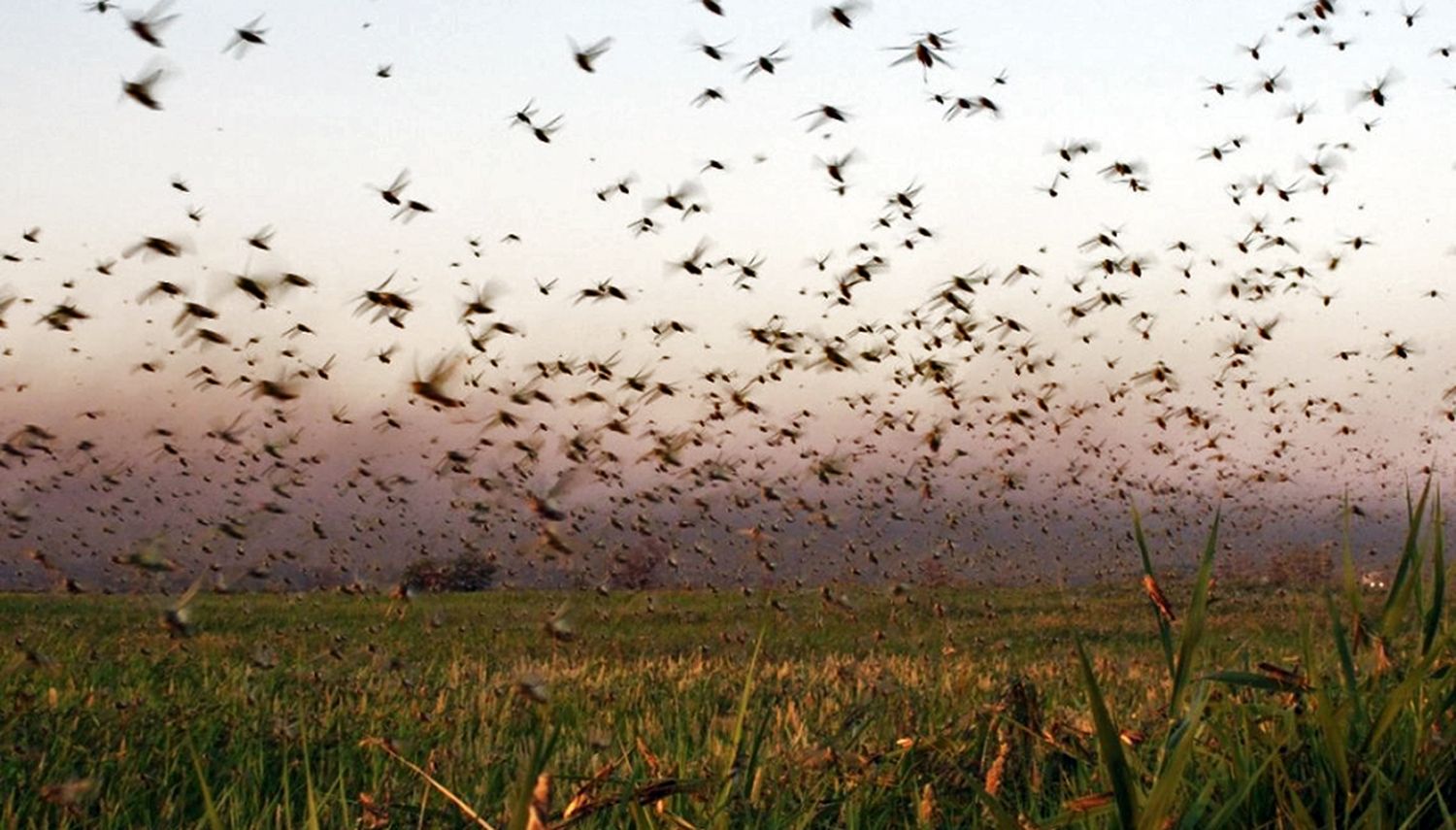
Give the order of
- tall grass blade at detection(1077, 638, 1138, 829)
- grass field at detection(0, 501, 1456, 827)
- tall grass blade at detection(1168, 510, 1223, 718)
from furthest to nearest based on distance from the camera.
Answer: grass field at detection(0, 501, 1456, 827)
tall grass blade at detection(1168, 510, 1223, 718)
tall grass blade at detection(1077, 638, 1138, 829)

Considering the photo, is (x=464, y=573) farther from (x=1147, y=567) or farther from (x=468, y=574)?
(x=1147, y=567)

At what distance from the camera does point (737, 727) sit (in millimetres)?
2621

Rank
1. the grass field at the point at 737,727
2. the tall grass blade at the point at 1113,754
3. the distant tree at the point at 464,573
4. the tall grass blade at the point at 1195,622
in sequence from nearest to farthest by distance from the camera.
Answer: the tall grass blade at the point at 1113,754 → the tall grass blade at the point at 1195,622 → the grass field at the point at 737,727 → the distant tree at the point at 464,573

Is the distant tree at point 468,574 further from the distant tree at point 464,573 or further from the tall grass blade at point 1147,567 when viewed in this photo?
the tall grass blade at point 1147,567

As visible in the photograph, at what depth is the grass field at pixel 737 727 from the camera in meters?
2.77

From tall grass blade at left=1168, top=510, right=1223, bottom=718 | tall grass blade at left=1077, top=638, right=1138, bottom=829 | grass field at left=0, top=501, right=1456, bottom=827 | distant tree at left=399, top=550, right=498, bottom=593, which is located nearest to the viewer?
tall grass blade at left=1077, top=638, right=1138, bottom=829

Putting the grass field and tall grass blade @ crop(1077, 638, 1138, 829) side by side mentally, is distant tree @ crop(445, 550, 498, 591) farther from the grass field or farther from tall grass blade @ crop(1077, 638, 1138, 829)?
tall grass blade @ crop(1077, 638, 1138, 829)

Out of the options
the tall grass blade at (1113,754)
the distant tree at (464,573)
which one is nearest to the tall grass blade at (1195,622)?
the tall grass blade at (1113,754)

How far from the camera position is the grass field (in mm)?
2770

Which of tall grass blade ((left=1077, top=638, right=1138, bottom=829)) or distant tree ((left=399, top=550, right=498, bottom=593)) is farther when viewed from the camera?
distant tree ((left=399, top=550, right=498, bottom=593))

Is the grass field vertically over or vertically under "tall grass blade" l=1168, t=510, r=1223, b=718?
under

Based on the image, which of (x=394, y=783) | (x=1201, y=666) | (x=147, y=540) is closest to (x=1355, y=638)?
(x=394, y=783)

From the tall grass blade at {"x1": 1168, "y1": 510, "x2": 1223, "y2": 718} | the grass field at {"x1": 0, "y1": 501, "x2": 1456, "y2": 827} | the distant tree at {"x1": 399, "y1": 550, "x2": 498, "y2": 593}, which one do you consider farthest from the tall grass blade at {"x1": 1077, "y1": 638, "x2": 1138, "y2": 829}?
the distant tree at {"x1": 399, "y1": 550, "x2": 498, "y2": 593}

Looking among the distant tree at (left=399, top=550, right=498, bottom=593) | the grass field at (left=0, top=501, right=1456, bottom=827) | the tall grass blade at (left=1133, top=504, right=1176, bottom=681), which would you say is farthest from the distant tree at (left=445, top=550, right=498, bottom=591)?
the tall grass blade at (left=1133, top=504, right=1176, bottom=681)
